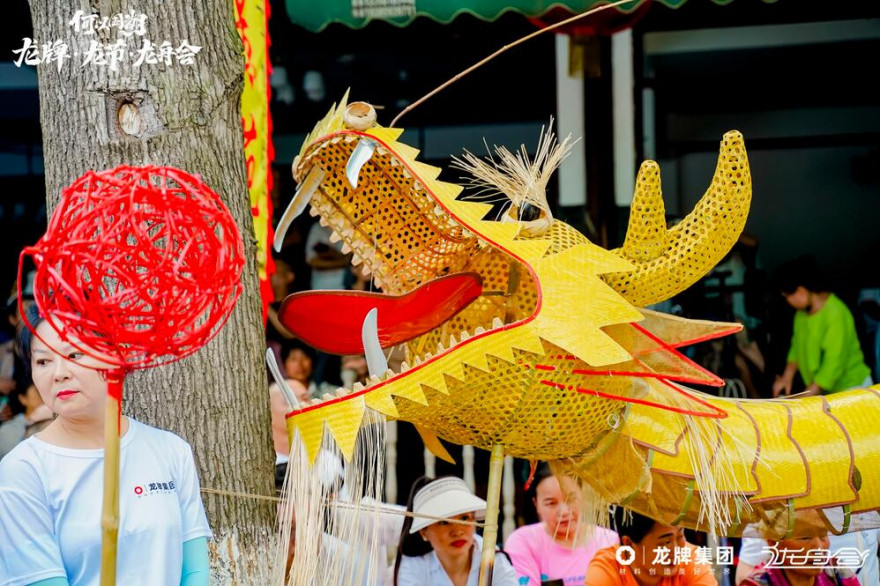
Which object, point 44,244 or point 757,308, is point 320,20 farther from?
point 44,244

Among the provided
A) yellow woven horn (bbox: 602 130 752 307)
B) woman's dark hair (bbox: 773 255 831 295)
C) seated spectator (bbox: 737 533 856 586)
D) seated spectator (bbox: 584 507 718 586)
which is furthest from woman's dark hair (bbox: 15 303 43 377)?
woman's dark hair (bbox: 773 255 831 295)

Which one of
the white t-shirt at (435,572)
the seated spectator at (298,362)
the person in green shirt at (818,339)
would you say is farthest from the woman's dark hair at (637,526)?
the seated spectator at (298,362)

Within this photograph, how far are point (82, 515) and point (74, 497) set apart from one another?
0.03 meters

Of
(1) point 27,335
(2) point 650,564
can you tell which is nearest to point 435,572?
(2) point 650,564

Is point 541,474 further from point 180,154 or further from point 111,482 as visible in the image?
point 111,482

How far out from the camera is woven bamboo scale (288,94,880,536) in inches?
95.0

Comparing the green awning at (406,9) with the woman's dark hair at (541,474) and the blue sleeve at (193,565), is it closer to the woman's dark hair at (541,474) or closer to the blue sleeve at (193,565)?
the woman's dark hair at (541,474)

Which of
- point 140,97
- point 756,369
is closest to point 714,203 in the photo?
point 140,97

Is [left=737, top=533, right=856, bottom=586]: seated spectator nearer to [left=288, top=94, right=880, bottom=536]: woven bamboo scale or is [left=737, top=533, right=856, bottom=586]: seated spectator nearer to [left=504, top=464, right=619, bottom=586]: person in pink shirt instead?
[left=504, top=464, right=619, bottom=586]: person in pink shirt

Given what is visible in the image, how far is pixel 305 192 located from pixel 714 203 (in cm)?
84

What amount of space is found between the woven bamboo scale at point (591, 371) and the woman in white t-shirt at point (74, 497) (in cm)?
42

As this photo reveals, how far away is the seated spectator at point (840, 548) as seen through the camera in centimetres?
367

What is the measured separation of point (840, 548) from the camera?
3.57 metres

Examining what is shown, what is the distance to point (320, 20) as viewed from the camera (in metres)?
4.71
